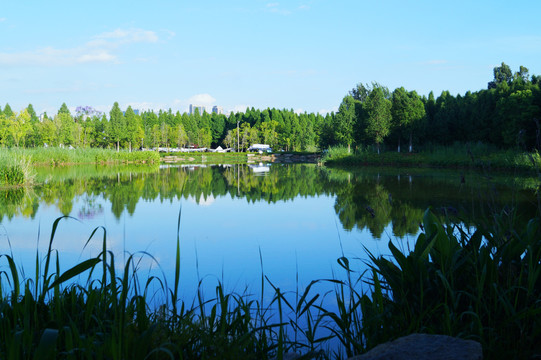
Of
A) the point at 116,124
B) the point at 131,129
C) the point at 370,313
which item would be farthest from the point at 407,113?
the point at 131,129

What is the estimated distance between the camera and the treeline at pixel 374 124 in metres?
21.1

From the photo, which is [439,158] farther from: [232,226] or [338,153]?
[232,226]

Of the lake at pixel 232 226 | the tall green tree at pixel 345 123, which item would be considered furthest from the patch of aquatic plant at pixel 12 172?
the tall green tree at pixel 345 123

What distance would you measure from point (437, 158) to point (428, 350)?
77.1ft

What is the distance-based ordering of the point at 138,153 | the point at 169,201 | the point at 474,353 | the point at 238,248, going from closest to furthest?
the point at 474,353 < the point at 238,248 < the point at 169,201 < the point at 138,153

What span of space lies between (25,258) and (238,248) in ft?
7.53

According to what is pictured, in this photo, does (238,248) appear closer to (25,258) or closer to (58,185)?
(25,258)

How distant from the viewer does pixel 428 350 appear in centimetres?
154

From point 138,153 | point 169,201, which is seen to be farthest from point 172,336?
point 138,153

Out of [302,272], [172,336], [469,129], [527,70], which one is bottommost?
[302,272]

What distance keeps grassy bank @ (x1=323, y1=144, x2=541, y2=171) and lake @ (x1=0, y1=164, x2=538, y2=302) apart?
8467mm

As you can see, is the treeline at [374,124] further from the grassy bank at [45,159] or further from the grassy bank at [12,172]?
the grassy bank at [12,172]

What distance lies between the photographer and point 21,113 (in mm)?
27609

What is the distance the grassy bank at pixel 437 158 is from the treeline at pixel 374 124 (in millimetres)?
995
